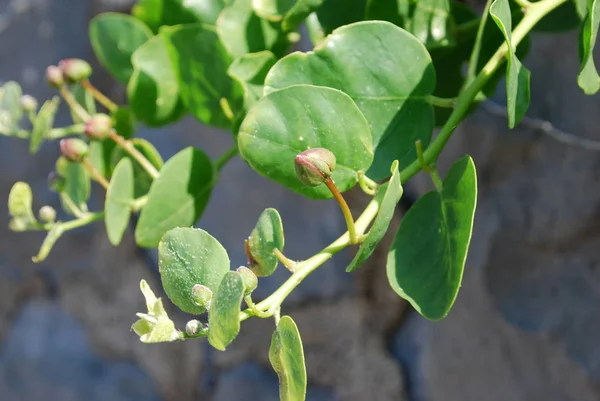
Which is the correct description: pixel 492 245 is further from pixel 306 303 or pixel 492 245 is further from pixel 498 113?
pixel 306 303

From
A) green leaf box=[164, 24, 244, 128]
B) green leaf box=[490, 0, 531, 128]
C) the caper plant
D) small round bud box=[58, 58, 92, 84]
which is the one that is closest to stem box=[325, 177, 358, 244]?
the caper plant

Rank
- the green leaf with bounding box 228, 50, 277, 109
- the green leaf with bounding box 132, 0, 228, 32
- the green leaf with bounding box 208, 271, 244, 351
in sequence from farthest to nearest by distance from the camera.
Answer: the green leaf with bounding box 132, 0, 228, 32
the green leaf with bounding box 228, 50, 277, 109
the green leaf with bounding box 208, 271, 244, 351

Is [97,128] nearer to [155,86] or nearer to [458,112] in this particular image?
[155,86]

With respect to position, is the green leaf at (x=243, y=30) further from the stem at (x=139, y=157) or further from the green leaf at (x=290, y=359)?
the green leaf at (x=290, y=359)

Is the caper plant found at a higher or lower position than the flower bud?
lower

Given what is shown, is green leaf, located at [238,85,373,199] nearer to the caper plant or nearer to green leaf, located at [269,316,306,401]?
the caper plant
